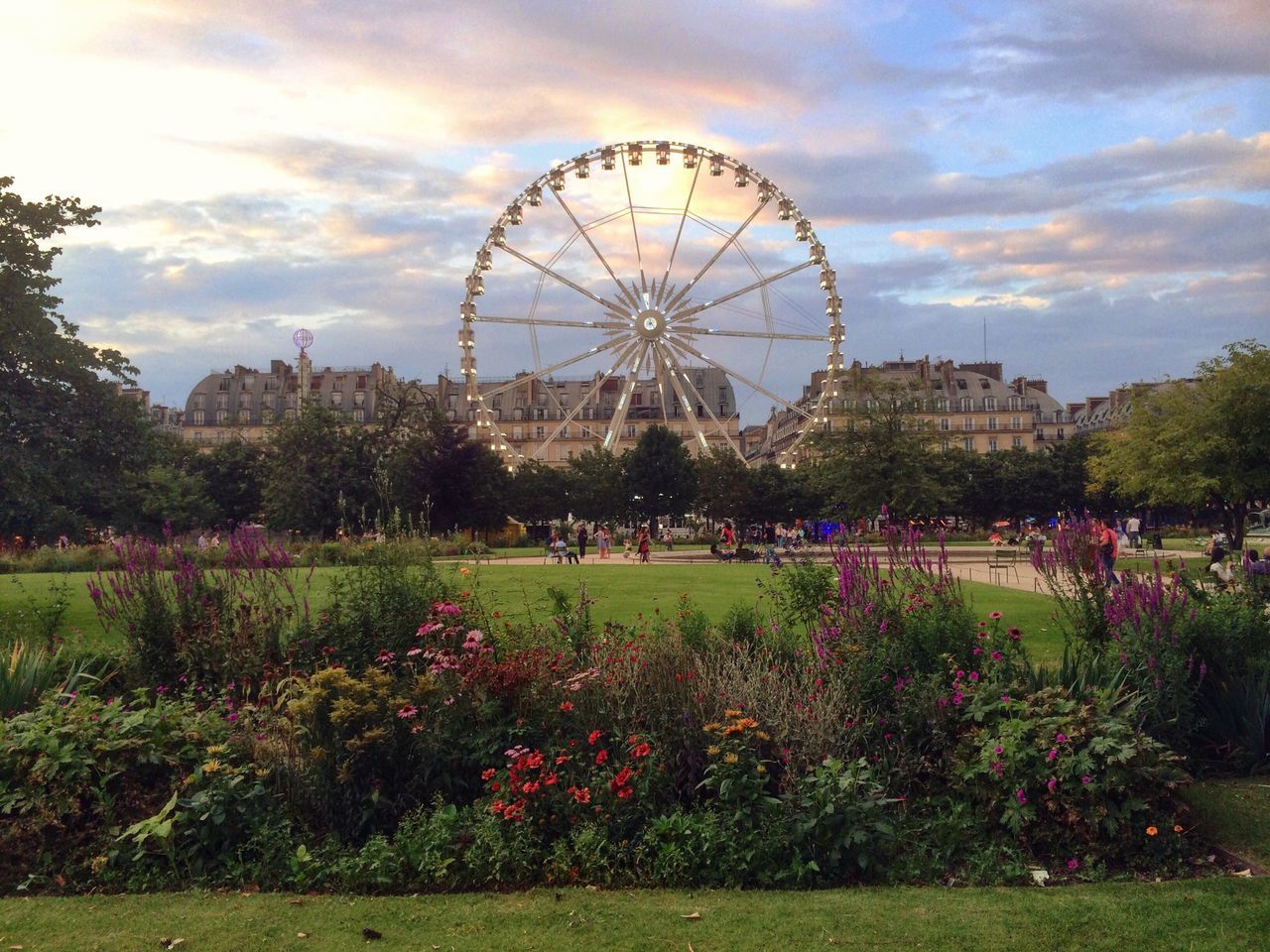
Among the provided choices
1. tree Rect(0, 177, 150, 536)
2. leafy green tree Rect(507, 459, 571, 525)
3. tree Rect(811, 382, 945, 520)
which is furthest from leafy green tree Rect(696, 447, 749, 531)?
tree Rect(0, 177, 150, 536)

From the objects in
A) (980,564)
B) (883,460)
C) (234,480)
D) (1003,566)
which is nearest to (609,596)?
(1003,566)

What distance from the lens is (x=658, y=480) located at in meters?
73.6

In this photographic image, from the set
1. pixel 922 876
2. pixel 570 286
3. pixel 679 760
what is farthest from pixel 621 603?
pixel 570 286

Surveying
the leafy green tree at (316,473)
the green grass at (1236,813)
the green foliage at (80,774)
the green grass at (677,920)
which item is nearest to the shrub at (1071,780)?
the green grass at (1236,813)

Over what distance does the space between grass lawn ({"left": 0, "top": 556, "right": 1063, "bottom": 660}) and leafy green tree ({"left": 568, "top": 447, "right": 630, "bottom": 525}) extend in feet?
153

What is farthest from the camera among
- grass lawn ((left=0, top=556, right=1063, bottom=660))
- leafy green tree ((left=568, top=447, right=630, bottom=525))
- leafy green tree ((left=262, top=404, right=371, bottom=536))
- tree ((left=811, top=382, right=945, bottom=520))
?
leafy green tree ((left=568, top=447, right=630, bottom=525))

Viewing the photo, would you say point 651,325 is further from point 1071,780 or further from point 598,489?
point 1071,780

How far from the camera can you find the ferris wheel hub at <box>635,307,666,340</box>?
4759cm

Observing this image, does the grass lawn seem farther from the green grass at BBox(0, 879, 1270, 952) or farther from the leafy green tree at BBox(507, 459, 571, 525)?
the leafy green tree at BBox(507, 459, 571, 525)

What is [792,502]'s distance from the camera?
71.9 m

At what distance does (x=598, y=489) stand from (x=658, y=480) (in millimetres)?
3877

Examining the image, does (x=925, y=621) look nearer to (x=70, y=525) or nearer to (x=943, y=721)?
(x=943, y=721)

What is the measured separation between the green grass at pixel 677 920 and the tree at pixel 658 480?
2605 inches

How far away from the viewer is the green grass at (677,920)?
6250 mm
